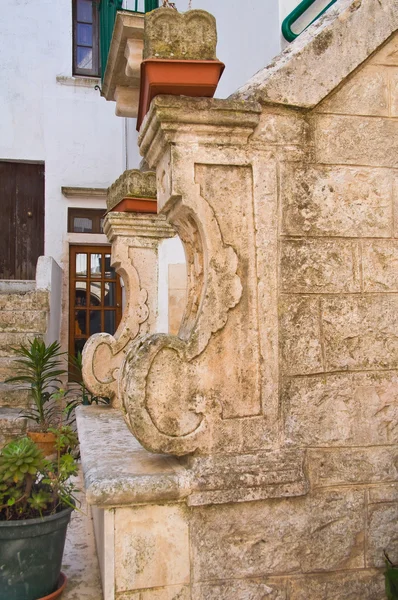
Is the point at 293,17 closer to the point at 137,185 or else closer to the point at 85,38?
the point at 137,185

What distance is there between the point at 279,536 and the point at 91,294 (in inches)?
368

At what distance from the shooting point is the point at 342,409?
8.27 ft

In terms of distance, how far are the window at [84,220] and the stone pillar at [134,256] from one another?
268 inches

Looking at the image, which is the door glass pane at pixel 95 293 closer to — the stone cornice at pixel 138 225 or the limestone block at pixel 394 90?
the stone cornice at pixel 138 225

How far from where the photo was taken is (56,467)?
2.84 metres

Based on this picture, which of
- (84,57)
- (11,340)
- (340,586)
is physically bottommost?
(340,586)

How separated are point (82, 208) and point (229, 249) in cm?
941

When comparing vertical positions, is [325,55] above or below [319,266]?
above

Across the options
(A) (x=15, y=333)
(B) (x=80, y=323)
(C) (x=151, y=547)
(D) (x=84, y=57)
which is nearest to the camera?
(C) (x=151, y=547)

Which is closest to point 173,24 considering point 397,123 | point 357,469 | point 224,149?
point 224,149

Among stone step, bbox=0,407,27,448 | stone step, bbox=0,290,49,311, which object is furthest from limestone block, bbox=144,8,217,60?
stone step, bbox=0,290,49,311

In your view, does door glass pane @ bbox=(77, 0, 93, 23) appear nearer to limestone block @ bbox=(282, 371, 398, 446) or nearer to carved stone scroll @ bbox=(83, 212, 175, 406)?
carved stone scroll @ bbox=(83, 212, 175, 406)

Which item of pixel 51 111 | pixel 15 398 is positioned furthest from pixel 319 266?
pixel 51 111

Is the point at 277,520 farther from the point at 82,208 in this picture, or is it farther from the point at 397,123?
the point at 82,208
